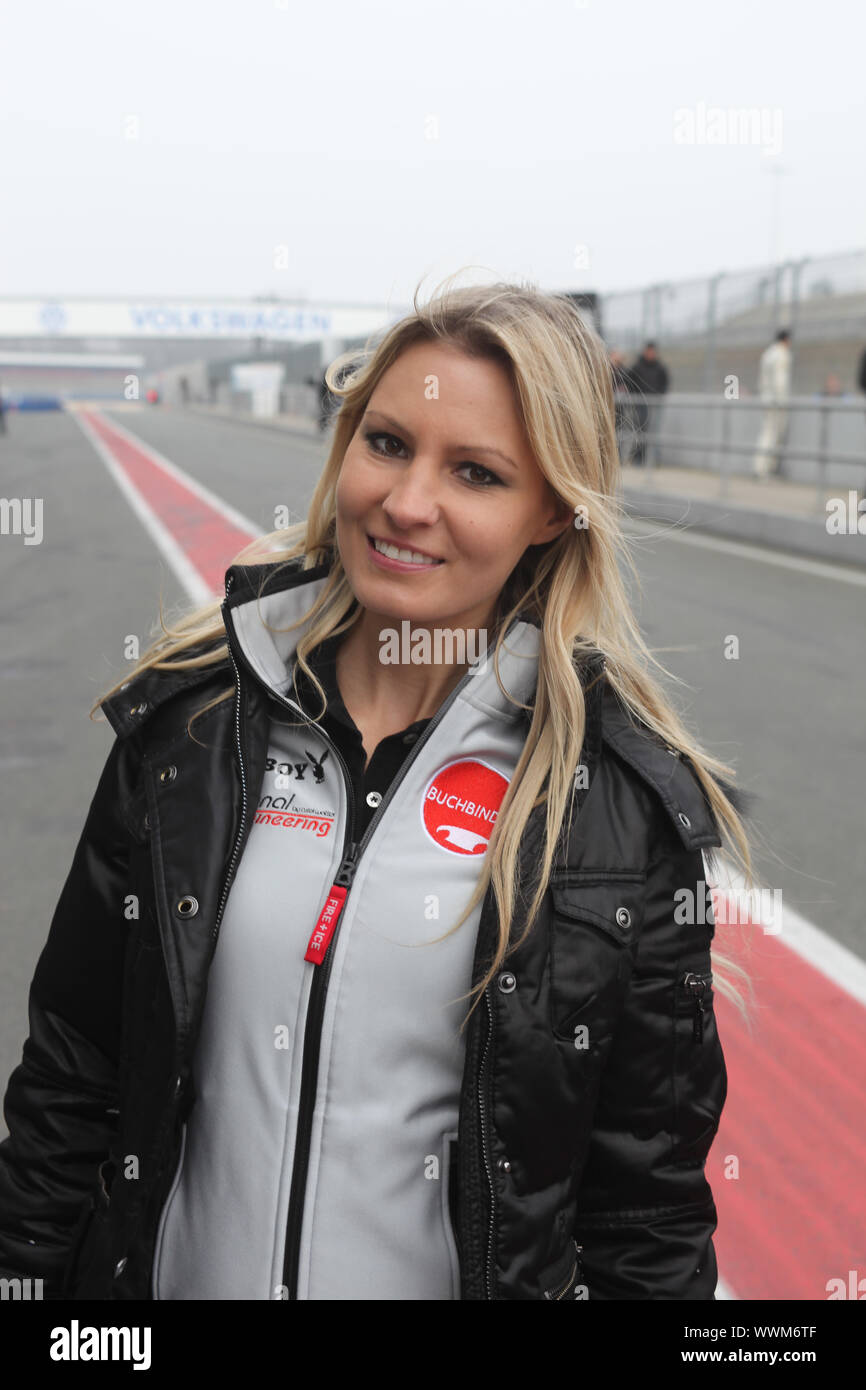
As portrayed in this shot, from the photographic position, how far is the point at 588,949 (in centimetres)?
158

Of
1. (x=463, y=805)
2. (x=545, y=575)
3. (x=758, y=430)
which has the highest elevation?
(x=758, y=430)

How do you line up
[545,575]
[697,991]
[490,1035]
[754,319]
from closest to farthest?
[490,1035]
[697,991]
[545,575]
[754,319]

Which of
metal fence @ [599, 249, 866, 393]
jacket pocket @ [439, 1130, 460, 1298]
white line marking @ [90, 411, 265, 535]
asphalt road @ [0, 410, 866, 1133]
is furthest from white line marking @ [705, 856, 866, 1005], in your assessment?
metal fence @ [599, 249, 866, 393]

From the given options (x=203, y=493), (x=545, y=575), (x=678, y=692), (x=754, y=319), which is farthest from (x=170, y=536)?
(x=545, y=575)

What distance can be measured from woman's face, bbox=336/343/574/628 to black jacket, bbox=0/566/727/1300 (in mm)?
204

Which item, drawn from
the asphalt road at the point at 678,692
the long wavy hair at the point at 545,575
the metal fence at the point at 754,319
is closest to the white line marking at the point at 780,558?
the asphalt road at the point at 678,692

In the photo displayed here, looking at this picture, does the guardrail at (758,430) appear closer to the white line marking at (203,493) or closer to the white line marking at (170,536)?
the white line marking at (170,536)

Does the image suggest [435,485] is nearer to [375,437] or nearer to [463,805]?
[375,437]

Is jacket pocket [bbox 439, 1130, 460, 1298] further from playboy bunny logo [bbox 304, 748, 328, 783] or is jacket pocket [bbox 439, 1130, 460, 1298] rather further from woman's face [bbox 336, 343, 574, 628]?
woman's face [bbox 336, 343, 574, 628]

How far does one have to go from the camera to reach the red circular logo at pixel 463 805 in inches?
65.6

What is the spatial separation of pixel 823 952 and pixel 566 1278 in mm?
2631

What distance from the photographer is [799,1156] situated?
3088 mm

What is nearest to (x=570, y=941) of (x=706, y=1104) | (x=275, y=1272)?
(x=706, y=1104)
